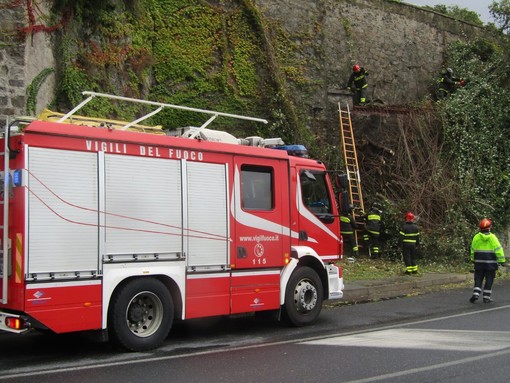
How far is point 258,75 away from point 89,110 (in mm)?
6293

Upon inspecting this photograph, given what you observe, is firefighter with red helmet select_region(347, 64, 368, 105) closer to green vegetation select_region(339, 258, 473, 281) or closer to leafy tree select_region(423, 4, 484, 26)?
green vegetation select_region(339, 258, 473, 281)

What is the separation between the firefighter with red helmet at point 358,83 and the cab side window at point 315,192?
1068 cm

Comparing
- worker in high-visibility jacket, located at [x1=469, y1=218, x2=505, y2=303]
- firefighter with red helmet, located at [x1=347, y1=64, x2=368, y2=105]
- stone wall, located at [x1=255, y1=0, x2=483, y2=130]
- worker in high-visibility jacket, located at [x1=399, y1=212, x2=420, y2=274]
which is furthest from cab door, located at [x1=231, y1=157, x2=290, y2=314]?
firefighter with red helmet, located at [x1=347, y1=64, x2=368, y2=105]

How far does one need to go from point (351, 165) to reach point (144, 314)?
11.9m

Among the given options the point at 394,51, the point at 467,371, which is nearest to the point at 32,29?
the point at 467,371

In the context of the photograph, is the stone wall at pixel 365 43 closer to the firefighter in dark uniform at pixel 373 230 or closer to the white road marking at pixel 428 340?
the firefighter in dark uniform at pixel 373 230

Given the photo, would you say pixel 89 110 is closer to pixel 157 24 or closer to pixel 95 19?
pixel 95 19

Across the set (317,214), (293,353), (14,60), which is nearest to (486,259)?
(317,214)

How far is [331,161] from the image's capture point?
719 inches

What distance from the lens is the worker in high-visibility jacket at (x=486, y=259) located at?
37.7ft

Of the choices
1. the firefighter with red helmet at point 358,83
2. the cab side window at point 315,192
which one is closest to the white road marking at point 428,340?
the cab side window at point 315,192

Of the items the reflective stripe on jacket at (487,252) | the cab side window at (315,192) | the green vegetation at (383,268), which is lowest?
the green vegetation at (383,268)

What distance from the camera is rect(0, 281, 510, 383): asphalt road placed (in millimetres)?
5887

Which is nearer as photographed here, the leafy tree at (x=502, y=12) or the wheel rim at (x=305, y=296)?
the wheel rim at (x=305, y=296)
